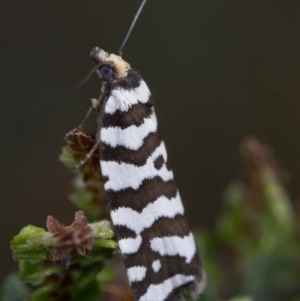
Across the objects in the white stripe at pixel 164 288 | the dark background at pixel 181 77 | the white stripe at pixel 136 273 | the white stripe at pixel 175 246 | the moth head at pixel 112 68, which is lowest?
the white stripe at pixel 164 288

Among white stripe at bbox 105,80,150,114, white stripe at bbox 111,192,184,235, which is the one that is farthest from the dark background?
white stripe at bbox 111,192,184,235

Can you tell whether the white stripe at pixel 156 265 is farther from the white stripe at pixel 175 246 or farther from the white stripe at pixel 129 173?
the white stripe at pixel 129 173

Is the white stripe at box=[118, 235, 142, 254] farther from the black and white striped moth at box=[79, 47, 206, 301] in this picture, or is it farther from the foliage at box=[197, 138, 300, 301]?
the foliage at box=[197, 138, 300, 301]

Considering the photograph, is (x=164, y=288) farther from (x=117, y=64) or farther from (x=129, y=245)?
(x=117, y=64)

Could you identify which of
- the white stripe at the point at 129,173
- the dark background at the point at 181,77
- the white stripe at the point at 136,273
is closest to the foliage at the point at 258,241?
the white stripe at the point at 129,173

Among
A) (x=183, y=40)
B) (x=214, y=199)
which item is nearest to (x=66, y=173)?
(x=214, y=199)

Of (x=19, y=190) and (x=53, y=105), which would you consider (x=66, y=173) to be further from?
(x=53, y=105)

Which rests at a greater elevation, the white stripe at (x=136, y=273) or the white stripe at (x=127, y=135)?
the white stripe at (x=127, y=135)

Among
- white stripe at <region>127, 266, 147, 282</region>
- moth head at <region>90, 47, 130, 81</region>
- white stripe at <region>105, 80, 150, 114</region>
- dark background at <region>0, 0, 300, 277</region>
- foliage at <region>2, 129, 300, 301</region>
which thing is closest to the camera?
foliage at <region>2, 129, 300, 301</region>

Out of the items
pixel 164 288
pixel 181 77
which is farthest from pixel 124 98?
pixel 181 77
